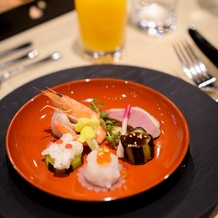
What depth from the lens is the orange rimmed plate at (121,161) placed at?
69cm

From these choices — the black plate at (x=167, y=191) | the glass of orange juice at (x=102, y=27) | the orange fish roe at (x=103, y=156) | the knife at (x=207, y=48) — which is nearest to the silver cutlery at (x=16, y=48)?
the glass of orange juice at (x=102, y=27)

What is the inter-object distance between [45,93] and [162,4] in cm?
73

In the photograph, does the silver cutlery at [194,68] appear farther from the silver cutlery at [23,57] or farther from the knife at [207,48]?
the silver cutlery at [23,57]

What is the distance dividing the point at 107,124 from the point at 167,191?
0.71 ft

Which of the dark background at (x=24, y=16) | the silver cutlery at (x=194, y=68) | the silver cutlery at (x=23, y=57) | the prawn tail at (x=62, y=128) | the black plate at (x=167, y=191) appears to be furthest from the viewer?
the dark background at (x=24, y=16)

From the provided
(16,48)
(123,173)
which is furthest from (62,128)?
(16,48)

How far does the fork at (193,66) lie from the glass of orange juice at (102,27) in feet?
0.63

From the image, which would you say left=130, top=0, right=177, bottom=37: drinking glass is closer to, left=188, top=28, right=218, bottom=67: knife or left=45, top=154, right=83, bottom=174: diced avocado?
left=188, top=28, right=218, bottom=67: knife

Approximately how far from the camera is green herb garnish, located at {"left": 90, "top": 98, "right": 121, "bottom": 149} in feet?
2.64

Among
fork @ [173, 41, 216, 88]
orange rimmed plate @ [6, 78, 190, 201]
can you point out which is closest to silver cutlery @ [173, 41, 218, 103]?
fork @ [173, 41, 216, 88]

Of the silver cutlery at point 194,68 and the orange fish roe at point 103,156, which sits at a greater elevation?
the orange fish roe at point 103,156

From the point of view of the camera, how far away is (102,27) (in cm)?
117

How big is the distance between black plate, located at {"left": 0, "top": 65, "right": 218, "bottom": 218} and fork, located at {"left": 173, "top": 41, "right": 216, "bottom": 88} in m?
0.12

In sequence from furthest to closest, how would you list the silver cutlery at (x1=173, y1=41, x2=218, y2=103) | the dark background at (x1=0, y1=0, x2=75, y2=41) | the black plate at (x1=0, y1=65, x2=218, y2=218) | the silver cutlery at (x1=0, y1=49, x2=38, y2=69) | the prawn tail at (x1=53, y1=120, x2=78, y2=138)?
the dark background at (x1=0, y1=0, x2=75, y2=41) → the silver cutlery at (x1=0, y1=49, x2=38, y2=69) → the silver cutlery at (x1=173, y1=41, x2=218, y2=103) → the prawn tail at (x1=53, y1=120, x2=78, y2=138) → the black plate at (x1=0, y1=65, x2=218, y2=218)
